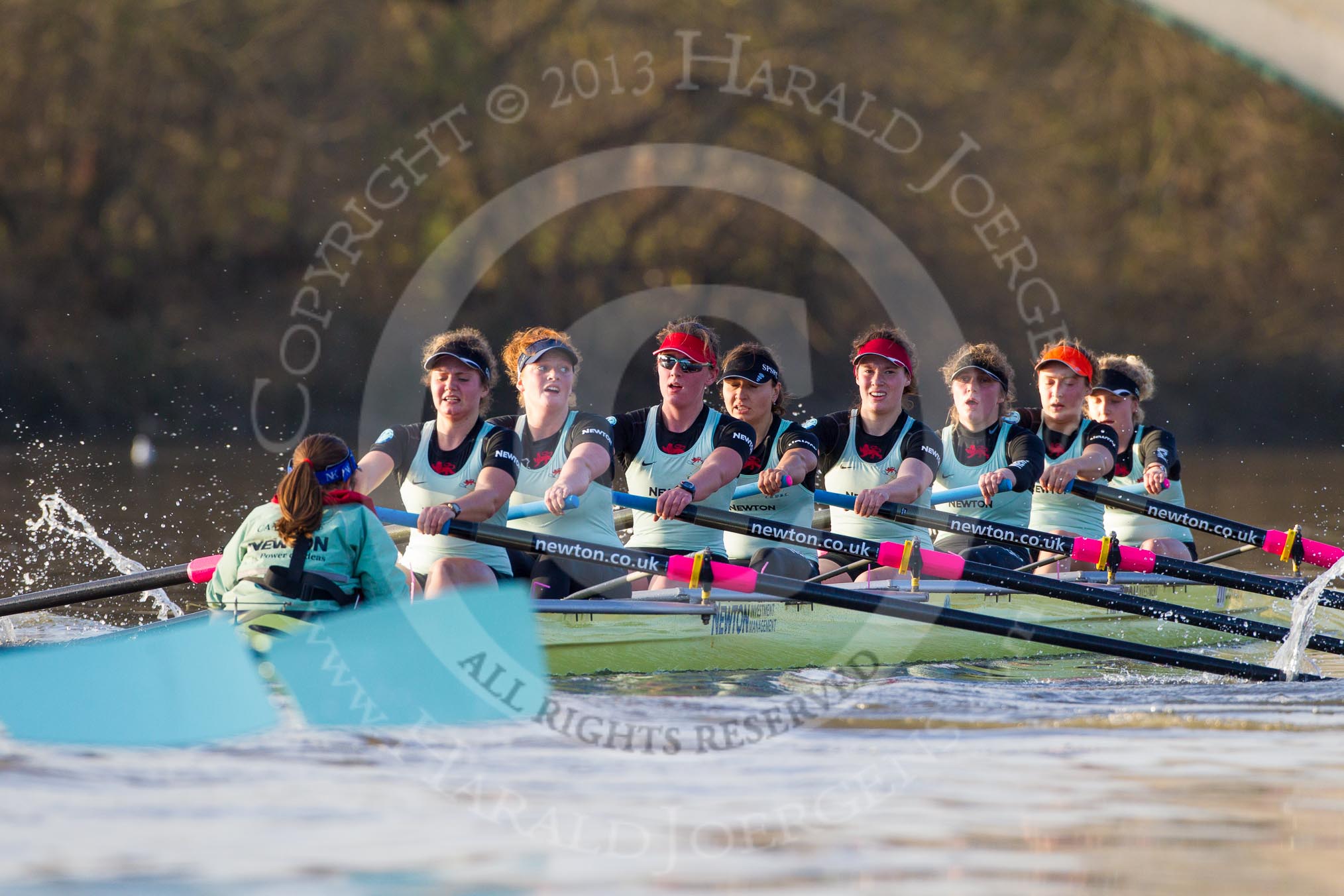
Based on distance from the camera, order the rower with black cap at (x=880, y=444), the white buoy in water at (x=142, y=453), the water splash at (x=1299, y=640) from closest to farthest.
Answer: the water splash at (x=1299, y=640)
the rower with black cap at (x=880, y=444)
the white buoy in water at (x=142, y=453)

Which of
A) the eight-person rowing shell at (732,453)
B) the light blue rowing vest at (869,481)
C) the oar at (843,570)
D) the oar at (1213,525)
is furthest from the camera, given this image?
the oar at (1213,525)

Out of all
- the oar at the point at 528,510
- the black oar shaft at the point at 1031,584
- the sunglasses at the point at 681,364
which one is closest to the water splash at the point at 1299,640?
the black oar shaft at the point at 1031,584

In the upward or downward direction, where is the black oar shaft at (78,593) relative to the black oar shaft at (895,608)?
downward

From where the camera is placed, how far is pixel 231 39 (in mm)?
26234

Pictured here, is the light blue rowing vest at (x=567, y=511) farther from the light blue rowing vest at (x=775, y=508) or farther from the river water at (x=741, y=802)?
the river water at (x=741, y=802)

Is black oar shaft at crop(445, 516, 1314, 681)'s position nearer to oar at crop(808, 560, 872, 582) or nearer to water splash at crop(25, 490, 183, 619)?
oar at crop(808, 560, 872, 582)

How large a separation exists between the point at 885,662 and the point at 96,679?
356 centimetres

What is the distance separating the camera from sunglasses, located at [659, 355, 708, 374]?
730 cm

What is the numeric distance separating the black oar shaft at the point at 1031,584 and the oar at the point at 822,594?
0.32 m

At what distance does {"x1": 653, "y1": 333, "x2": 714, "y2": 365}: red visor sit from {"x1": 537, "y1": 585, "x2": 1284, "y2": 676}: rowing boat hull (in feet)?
3.99

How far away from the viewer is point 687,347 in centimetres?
731

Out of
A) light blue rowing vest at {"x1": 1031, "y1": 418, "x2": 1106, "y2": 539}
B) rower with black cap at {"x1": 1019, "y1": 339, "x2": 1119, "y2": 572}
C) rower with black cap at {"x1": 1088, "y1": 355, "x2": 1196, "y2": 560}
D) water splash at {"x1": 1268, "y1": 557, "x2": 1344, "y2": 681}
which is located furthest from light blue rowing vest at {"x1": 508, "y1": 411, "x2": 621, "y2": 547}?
rower with black cap at {"x1": 1088, "y1": 355, "x2": 1196, "y2": 560}

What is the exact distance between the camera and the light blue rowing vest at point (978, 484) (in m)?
8.27

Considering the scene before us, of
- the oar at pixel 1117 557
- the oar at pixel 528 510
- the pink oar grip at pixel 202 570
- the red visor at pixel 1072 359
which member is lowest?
the pink oar grip at pixel 202 570
